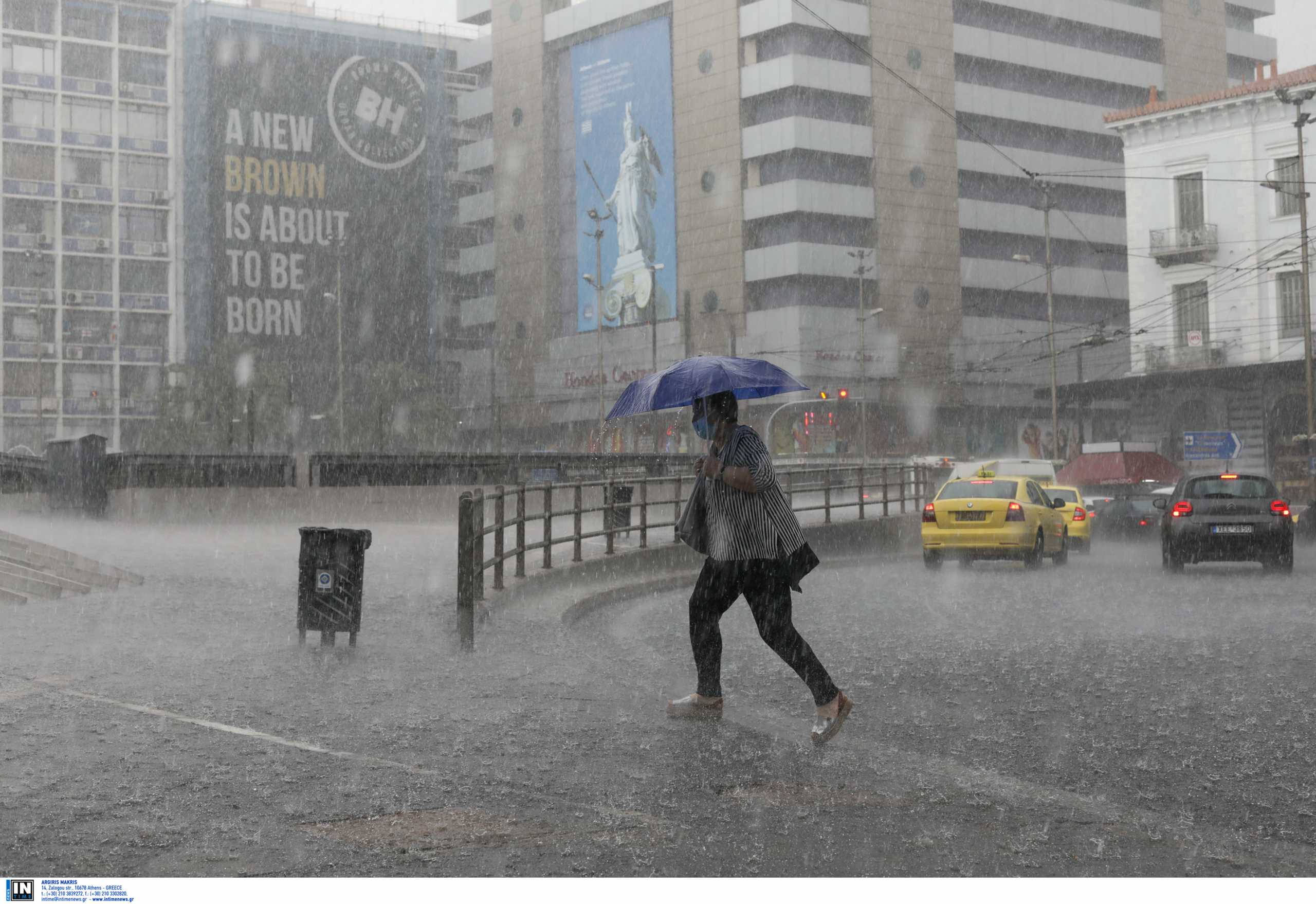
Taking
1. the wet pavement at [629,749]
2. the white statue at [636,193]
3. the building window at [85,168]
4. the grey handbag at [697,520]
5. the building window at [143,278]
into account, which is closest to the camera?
the wet pavement at [629,749]

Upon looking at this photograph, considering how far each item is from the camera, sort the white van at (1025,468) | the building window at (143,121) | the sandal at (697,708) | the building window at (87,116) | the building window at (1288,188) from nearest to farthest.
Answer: the sandal at (697,708), the white van at (1025,468), the building window at (1288,188), the building window at (87,116), the building window at (143,121)

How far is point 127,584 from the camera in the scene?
14.3m

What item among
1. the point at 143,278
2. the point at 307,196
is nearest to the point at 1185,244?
the point at 307,196

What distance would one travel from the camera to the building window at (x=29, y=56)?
91562 mm

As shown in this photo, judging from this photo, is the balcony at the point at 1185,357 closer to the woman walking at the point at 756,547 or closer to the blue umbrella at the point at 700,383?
the blue umbrella at the point at 700,383

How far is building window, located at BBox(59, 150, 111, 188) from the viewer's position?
3654 inches

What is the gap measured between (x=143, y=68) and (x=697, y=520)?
96.8m

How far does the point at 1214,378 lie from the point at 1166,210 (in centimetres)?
693

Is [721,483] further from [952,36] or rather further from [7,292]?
[7,292]

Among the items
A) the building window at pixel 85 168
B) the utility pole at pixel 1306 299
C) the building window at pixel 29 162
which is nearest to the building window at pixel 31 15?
the building window at pixel 29 162

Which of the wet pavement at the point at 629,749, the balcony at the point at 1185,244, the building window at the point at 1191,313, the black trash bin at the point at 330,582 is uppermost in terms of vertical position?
the balcony at the point at 1185,244

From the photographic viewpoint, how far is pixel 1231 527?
1894cm

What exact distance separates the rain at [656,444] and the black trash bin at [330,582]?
45 mm

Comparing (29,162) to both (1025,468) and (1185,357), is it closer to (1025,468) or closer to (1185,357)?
(1185,357)
